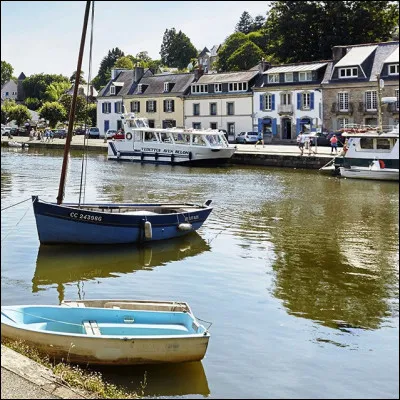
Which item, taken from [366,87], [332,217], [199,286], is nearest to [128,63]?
[366,87]

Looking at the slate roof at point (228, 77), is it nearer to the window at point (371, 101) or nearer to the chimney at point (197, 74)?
the chimney at point (197, 74)

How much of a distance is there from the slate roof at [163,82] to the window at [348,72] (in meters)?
16.1

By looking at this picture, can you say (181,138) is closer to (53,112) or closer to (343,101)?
(343,101)

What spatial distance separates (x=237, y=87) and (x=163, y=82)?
9509 millimetres

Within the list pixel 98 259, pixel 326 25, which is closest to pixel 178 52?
pixel 326 25

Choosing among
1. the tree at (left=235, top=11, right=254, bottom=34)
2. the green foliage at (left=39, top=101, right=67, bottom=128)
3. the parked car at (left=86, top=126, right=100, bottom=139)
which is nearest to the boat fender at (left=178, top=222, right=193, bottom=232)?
the parked car at (left=86, top=126, right=100, bottom=139)

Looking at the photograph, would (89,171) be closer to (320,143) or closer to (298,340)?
(320,143)

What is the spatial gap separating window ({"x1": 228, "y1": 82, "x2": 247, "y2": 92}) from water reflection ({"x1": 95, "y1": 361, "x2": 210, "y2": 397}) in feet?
157

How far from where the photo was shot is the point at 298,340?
9859 mm

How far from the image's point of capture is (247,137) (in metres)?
52.8

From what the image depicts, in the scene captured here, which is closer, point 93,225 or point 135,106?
point 93,225

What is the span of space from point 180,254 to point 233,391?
836cm

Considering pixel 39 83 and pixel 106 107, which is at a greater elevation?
pixel 39 83

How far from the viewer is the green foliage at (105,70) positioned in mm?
98744
